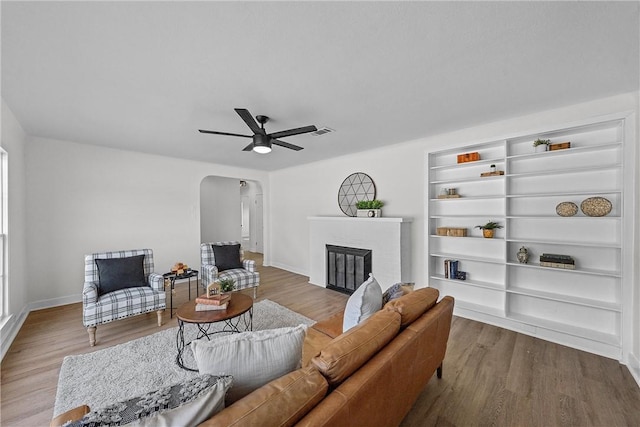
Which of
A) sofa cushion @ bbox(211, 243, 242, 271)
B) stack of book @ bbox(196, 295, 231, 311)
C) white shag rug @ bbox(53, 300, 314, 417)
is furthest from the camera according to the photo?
sofa cushion @ bbox(211, 243, 242, 271)

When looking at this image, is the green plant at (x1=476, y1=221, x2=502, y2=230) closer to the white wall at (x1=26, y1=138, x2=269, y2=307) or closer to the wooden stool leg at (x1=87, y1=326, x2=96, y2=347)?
the wooden stool leg at (x1=87, y1=326, x2=96, y2=347)

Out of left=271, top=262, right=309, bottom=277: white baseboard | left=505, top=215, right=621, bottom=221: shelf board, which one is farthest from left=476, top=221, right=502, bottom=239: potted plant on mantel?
left=271, top=262, right=309, bottom=277: white baseboard

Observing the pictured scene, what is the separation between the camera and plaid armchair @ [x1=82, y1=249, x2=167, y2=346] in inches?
104

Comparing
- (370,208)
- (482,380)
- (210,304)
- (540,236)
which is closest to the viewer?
(482,380)

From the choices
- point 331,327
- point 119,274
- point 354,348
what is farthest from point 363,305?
point 119,274

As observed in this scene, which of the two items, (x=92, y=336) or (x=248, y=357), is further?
(x=92, y=336)

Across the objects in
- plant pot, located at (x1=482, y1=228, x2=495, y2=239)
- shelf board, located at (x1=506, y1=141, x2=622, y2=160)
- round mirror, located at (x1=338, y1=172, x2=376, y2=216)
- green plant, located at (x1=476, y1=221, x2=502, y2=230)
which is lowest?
plant pot, located at (x1=482, y1=228, x2=495, y2=239)

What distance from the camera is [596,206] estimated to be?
8.29ft

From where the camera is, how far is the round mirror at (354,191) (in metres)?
4.41

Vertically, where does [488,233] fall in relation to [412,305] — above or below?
above

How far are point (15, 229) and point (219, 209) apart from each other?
357 cm

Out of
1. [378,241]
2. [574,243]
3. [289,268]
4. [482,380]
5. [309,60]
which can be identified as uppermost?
[309,60]

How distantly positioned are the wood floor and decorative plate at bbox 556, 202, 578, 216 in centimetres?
138

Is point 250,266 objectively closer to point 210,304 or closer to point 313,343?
point 210,304
